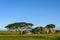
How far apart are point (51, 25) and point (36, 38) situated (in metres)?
45.1

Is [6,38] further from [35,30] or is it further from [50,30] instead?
[50,30]

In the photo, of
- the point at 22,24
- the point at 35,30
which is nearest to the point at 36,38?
the point at 35,30

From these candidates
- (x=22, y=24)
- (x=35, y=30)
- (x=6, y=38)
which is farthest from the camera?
(x=22, y=24)

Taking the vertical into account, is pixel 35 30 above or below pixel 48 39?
above

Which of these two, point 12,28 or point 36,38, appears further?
point 12,28

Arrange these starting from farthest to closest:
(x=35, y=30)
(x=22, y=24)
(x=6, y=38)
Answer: (x=22, y=24) → (x=35, y=30) → (x=6, y=38)

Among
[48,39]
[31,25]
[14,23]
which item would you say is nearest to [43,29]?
[31,25]

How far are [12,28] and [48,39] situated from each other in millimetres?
44301

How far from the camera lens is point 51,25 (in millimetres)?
78750

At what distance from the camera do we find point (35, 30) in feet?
220

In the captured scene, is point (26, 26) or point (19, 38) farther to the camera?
point (26, 26)

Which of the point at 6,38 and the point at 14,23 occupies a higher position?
the point at 14,23

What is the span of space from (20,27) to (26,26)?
2736mm

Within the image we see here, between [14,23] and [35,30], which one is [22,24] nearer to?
[14,23]
